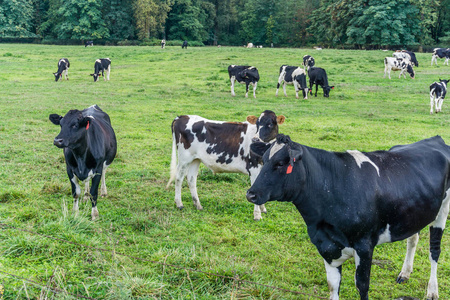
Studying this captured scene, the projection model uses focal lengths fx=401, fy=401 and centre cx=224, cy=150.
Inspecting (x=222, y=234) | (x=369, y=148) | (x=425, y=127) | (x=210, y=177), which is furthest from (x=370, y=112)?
(x=222, y=234)

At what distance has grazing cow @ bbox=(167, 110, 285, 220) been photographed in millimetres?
7457

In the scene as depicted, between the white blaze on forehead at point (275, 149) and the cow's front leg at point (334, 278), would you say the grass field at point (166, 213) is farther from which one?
the white blaze on forehead at point (275, 149)

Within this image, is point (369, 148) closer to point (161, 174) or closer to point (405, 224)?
point (161, 174)

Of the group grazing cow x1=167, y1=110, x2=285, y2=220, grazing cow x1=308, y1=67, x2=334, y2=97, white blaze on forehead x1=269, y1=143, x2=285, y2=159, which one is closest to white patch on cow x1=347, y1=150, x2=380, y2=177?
white blaze on forehead x1=269, y1=143, x2=285, y2=159

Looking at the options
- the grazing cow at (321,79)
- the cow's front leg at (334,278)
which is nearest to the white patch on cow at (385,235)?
the cow's front leg at (334,278)

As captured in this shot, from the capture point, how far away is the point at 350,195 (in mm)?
4137

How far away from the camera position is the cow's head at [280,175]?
4.04 metres

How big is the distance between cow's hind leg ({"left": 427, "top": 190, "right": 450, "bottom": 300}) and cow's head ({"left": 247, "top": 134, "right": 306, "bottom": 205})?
1.97m

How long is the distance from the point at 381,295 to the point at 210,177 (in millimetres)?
5175

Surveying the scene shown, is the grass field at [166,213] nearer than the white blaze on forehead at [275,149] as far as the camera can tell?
No

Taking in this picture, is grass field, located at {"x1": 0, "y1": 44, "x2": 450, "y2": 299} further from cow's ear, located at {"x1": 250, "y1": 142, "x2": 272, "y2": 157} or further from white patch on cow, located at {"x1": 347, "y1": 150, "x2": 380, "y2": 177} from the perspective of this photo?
white patch on cow, located at {"x1": 347, "y1": 150, "x2": 380, "y2": 177}

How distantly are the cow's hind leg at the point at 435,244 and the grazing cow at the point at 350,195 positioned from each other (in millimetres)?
381

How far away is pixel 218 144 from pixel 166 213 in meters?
1.59

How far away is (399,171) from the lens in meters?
4.38
